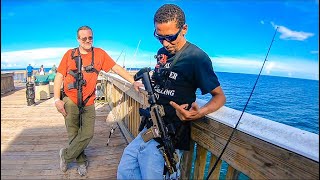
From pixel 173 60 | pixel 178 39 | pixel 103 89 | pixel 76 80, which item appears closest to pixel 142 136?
pixel 173 60

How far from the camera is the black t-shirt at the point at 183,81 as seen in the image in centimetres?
157

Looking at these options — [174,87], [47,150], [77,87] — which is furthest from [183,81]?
[47,150]

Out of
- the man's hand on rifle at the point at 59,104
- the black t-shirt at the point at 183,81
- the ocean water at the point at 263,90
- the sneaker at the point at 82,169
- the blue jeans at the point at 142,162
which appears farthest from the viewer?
the sneaker at the point at 82,169

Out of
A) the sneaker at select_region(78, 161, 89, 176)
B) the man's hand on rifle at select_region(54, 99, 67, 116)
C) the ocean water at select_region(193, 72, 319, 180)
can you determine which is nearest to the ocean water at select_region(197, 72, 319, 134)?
the ocean water at select_region(193, 72, 319, 180)

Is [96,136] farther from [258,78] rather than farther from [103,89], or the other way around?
[103,89]

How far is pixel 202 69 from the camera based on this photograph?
157 cm

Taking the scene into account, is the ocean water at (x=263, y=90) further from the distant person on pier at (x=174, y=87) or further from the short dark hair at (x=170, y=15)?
the short dark hair at (x=170, y=15)

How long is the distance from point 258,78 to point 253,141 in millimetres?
330

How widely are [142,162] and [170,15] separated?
Result: 112 centimetres

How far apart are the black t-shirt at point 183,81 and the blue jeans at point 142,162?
0.19 m

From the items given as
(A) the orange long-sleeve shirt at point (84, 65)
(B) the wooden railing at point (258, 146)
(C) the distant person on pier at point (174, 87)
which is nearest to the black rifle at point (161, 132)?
(C) the distant person on pier at point (174, 87)

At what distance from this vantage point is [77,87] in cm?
291

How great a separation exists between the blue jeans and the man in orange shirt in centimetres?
117

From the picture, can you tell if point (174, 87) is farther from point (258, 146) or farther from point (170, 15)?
point (258, 146)
